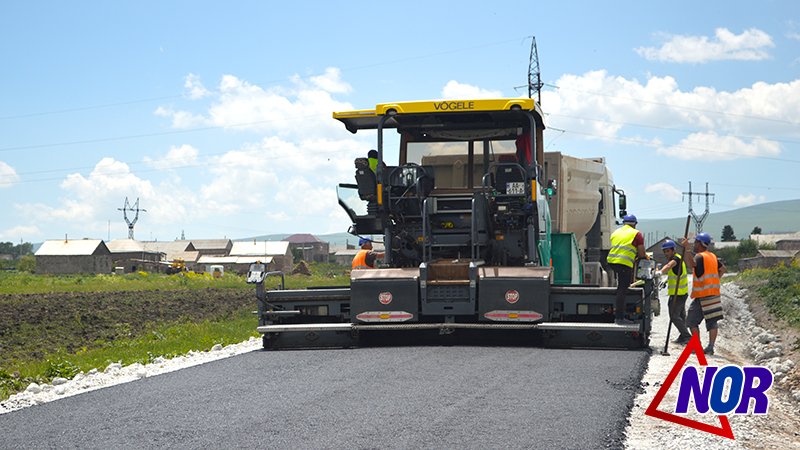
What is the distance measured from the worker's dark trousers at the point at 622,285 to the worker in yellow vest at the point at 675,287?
901 mm

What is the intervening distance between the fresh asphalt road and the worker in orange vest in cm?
278

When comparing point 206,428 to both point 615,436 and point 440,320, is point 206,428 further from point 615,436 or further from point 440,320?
point 440,320

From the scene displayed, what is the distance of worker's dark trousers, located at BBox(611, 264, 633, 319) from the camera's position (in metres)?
11.5

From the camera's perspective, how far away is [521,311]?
37.5 feet

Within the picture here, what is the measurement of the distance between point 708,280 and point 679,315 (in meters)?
1.19

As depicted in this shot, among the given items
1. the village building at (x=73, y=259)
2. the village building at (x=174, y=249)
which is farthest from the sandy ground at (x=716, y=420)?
the village building at (x=174, y=249)

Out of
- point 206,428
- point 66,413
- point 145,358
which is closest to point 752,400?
point 206,428

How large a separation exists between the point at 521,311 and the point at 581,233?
19.5ft

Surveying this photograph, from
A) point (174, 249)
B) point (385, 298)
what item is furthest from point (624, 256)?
point (174, 249)

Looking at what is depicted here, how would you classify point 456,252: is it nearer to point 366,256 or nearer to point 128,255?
point 366,256

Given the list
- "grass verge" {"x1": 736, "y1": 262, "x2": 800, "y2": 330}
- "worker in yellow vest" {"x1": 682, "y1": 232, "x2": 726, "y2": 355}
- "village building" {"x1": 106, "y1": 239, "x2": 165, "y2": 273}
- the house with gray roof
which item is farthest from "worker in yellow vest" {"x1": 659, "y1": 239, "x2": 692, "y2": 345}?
the house with gray roof

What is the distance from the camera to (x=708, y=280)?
12734mm

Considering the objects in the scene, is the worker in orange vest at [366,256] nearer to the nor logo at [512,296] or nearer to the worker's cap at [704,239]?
the nor logo at [512,296]

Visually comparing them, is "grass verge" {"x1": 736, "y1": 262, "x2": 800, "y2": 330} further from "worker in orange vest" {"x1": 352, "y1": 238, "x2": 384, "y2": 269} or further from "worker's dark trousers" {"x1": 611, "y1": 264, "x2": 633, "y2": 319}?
"worker in orange vest" {"x1": 352, "y1": 238, "x2": 384, "y2": 269}
